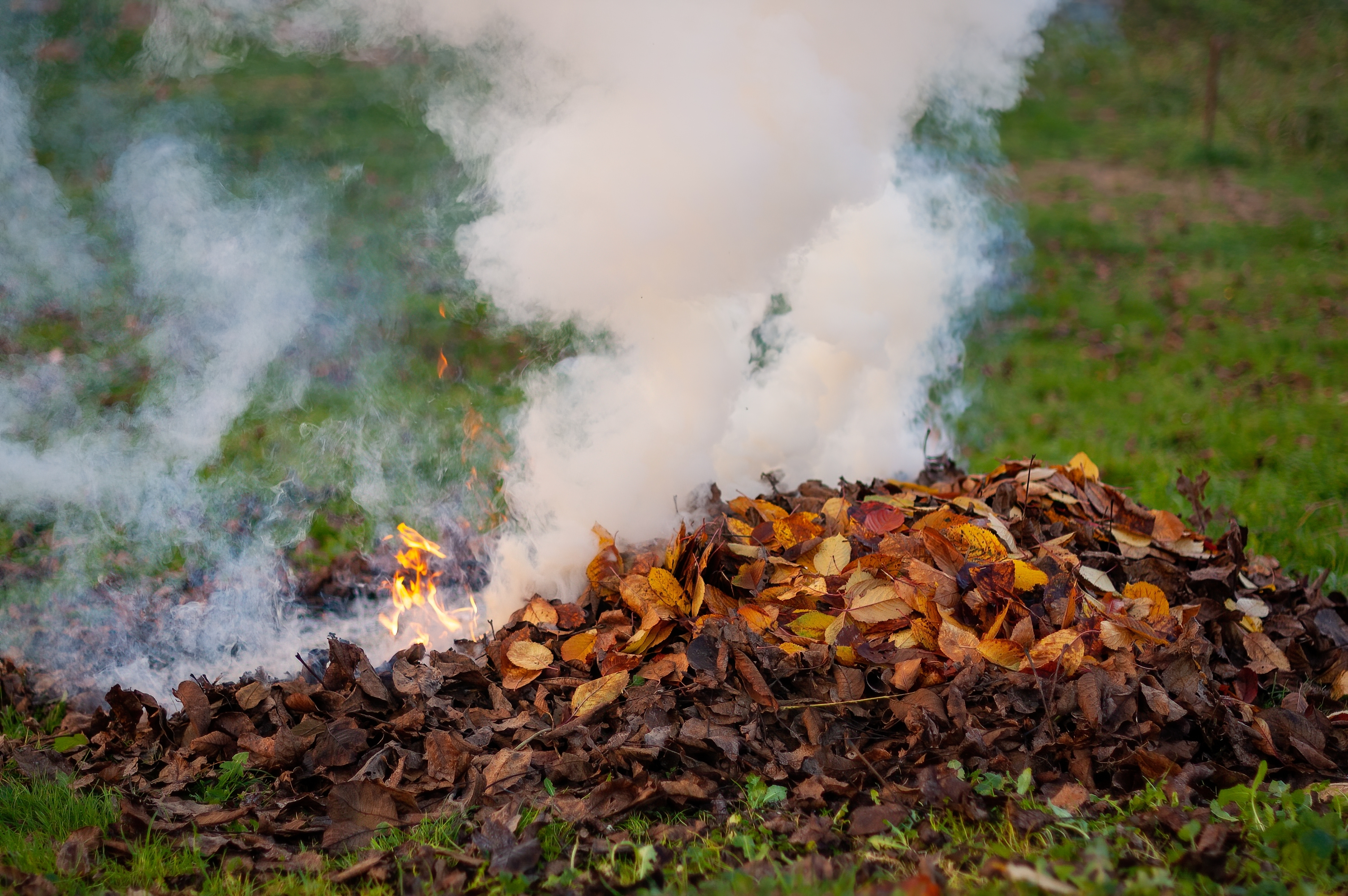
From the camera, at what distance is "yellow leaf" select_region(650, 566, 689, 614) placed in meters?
3.14

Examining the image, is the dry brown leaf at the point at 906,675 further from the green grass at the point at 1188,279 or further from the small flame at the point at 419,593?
the green grass at the point at 1188,279

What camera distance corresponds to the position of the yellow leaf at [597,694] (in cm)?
284

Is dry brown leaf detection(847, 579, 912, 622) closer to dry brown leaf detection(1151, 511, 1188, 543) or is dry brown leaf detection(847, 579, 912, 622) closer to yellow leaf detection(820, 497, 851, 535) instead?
yellow leaf detection(820, 497, 851, 535)

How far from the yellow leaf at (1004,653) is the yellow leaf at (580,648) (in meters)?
1.19

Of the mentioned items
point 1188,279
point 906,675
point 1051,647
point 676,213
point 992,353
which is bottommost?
point 906,675

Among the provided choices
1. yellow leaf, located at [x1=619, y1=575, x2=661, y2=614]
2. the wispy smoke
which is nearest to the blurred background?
the wispy smoke

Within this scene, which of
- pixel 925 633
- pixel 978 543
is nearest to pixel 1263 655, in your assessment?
pixel 978 543

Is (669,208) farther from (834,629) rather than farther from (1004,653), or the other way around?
(1004,653)

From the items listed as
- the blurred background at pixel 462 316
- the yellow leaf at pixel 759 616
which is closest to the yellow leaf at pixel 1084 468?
the blurred background at pixel 462 316

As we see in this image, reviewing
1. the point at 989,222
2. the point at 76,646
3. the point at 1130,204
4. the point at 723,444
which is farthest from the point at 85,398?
the point at 1130,204

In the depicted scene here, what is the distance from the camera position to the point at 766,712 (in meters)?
2.74

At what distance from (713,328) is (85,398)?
4325mm

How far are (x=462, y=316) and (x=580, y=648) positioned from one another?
17.8ft

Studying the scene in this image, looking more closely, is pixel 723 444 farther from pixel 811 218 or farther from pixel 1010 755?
pixel 1010 755
